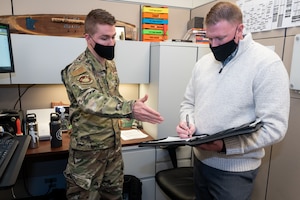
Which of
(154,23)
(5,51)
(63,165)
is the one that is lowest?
(63,165)

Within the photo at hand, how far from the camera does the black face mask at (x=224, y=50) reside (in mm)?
1126

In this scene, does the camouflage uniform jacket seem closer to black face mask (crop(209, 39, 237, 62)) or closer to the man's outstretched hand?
the man's outstretched hand

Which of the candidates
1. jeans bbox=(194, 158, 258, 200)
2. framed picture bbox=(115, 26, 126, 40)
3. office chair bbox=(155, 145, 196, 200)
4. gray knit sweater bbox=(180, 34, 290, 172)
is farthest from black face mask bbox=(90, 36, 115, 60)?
office chair bbox=(155, 145, 196, 200)

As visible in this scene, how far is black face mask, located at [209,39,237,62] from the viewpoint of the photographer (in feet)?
3.69

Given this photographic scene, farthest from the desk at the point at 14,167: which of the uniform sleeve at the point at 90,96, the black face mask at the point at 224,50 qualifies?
the black face mask at the point at 224,50

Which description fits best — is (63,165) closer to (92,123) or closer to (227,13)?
(92,123)

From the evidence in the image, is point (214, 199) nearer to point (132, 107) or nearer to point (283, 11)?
point (132, 107)

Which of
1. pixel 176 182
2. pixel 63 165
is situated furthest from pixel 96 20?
pixel 63 165

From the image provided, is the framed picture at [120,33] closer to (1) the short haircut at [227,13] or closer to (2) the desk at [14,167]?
(1) the short haircut at [227,13]

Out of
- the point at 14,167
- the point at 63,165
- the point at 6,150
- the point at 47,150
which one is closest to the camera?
the point at 14,167

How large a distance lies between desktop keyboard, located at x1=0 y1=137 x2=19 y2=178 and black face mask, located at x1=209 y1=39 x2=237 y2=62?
1.04 m

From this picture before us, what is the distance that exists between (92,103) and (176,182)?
3.18ft

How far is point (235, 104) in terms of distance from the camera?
1080 mm

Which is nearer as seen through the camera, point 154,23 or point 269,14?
point 269,14
